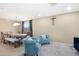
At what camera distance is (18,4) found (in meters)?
1.72

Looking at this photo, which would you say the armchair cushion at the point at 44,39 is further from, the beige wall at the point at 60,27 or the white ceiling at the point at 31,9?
the white ceiling at the point at 31,9

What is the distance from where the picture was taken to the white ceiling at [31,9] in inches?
68.0

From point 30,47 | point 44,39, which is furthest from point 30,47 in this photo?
point 44,39

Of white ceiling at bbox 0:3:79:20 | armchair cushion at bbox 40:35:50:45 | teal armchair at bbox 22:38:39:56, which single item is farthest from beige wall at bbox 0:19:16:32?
armchair cushion at bbox 40:35:50:45

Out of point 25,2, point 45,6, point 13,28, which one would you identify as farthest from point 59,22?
point 13,28

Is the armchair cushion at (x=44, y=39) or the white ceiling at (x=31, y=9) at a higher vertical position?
the white ceiling at (x=31, y=9)

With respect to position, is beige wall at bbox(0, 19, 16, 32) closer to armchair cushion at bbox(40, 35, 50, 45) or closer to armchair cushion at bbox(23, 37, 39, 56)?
armchair cushion at bbox(23, 37, 39, 56)

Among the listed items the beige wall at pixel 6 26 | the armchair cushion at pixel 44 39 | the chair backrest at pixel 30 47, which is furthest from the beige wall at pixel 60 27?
the beige wall at pixel 6 26

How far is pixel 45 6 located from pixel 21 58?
979mm

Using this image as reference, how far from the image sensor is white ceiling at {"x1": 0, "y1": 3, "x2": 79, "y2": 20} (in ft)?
5.66

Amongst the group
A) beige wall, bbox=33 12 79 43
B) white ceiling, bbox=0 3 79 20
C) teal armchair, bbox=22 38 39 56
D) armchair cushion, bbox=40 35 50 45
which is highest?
white ceiling, bbox=0 3 79 20

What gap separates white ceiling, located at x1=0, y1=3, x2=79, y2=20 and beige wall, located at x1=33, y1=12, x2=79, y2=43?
0.10 metres

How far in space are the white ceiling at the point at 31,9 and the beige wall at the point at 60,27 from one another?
0.10 m

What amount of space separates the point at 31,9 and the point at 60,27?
23.2 inches
